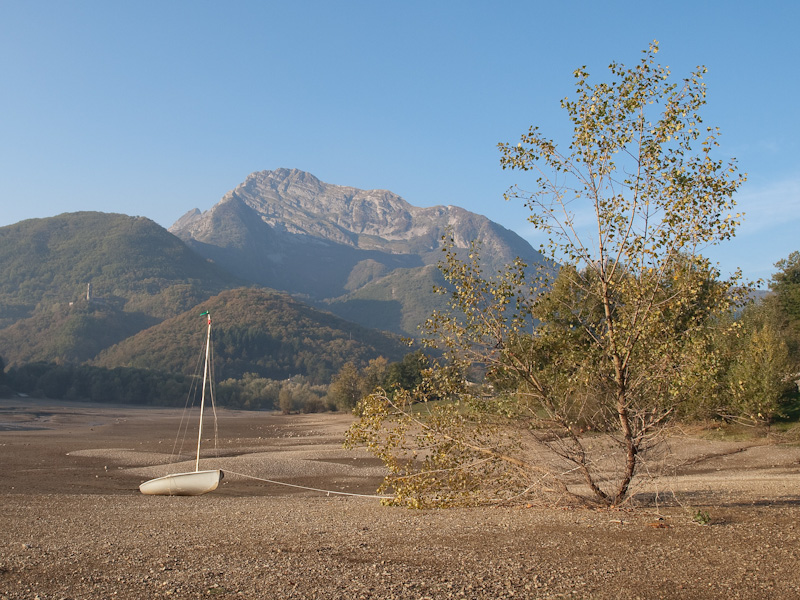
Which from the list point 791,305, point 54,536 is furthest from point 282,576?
point 791,305

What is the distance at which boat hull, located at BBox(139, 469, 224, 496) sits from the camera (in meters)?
19.7

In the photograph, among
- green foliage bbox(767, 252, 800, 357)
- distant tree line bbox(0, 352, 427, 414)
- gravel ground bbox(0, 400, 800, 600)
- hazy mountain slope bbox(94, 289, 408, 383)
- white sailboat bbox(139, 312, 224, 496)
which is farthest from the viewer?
hazy mountain slope bbox(94, 289, 408, 383)

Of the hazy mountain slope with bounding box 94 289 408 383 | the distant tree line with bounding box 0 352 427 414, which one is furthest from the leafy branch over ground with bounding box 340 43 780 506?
the hazy mountain slope with bounding box 94 289 408 383

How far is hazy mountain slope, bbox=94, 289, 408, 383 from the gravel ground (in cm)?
11687

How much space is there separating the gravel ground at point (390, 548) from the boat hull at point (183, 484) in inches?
41.6

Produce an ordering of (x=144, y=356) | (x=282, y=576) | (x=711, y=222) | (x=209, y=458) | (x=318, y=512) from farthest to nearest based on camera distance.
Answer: (x=144, y=356) < (x=209, y=458) < (x=318, y=512) < (x=711, y=222) < (x=282, y=576)

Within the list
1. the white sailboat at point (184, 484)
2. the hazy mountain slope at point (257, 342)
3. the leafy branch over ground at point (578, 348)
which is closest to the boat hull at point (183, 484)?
the white sailboat at point (184, 484)

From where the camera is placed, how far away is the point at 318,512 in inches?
565

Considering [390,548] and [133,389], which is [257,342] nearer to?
[133,389]

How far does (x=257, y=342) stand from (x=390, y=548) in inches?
5883

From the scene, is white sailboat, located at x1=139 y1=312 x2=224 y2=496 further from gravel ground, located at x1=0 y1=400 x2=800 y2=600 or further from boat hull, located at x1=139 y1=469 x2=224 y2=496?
gravel ground, located at x1=0 y1=400 x2=800 y2=600

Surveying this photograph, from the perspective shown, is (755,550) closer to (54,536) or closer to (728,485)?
(728,485)

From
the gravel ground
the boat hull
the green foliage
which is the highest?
the green foliage

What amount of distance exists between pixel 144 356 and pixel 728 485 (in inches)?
5261
